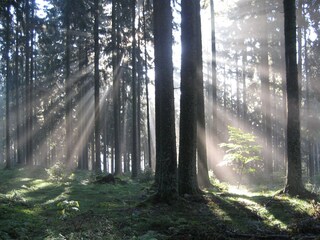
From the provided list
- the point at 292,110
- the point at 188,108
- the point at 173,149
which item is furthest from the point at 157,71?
the point at 292,110

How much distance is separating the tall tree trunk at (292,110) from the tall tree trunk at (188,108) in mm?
3354

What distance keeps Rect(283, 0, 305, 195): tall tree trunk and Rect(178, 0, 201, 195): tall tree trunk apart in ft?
11.0

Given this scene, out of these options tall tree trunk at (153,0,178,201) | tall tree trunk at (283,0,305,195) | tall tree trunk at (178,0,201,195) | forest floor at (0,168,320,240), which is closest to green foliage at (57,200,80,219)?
forest floor at (0,168,320,240)

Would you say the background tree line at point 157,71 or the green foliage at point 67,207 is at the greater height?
the background tree line at point 157,71

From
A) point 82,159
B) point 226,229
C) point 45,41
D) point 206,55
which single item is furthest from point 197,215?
point 206,55

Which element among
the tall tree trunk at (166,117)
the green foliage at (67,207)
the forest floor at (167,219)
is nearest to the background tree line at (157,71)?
the tall tree trunk at (166,117)

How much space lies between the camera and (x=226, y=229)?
7.46 metres

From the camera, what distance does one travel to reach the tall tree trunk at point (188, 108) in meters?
11.2

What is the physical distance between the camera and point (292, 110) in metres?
12.2

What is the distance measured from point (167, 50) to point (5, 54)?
22900 millimetres

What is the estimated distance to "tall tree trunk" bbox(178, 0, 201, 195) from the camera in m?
11.2

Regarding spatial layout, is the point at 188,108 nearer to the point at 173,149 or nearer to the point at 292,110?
the point at 173,149

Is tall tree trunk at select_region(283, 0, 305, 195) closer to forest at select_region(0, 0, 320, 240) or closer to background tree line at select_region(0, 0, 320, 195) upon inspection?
forest at select_region(0, 0, 320, 240)

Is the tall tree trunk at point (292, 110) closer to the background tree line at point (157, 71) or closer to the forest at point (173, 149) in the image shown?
the forest at point (173, 149)
